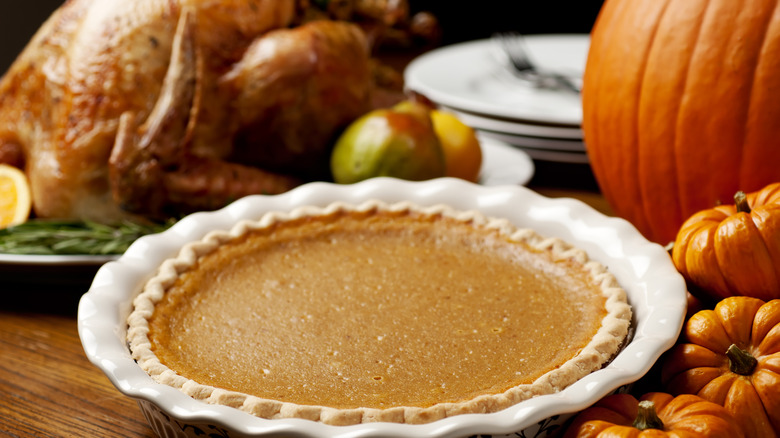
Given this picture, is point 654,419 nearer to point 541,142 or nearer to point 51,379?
point 51,379

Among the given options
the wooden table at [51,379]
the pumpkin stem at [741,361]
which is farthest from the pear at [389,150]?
the pumpkin stem at [741,361]

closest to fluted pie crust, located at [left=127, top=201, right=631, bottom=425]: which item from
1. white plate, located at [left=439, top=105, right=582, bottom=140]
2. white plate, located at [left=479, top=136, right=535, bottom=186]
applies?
white plate, located at [left=479, top=136, right=535, bottom=186]

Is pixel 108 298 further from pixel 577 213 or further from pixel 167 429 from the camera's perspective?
pixel 577 213

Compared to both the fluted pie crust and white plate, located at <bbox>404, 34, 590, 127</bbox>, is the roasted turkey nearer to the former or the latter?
Result: the fluted pie crust

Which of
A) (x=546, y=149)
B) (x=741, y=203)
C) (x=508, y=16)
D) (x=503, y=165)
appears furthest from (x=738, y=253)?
(x=508, y=16)

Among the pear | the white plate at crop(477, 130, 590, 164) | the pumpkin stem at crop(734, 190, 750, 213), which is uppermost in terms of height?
the pumpkin stem at crop(734, 190, 750, 213)

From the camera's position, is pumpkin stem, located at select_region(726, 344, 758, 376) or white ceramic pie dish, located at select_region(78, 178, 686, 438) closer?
white ceramic pie dish, located at select_region(78, 178, 686, 438)
